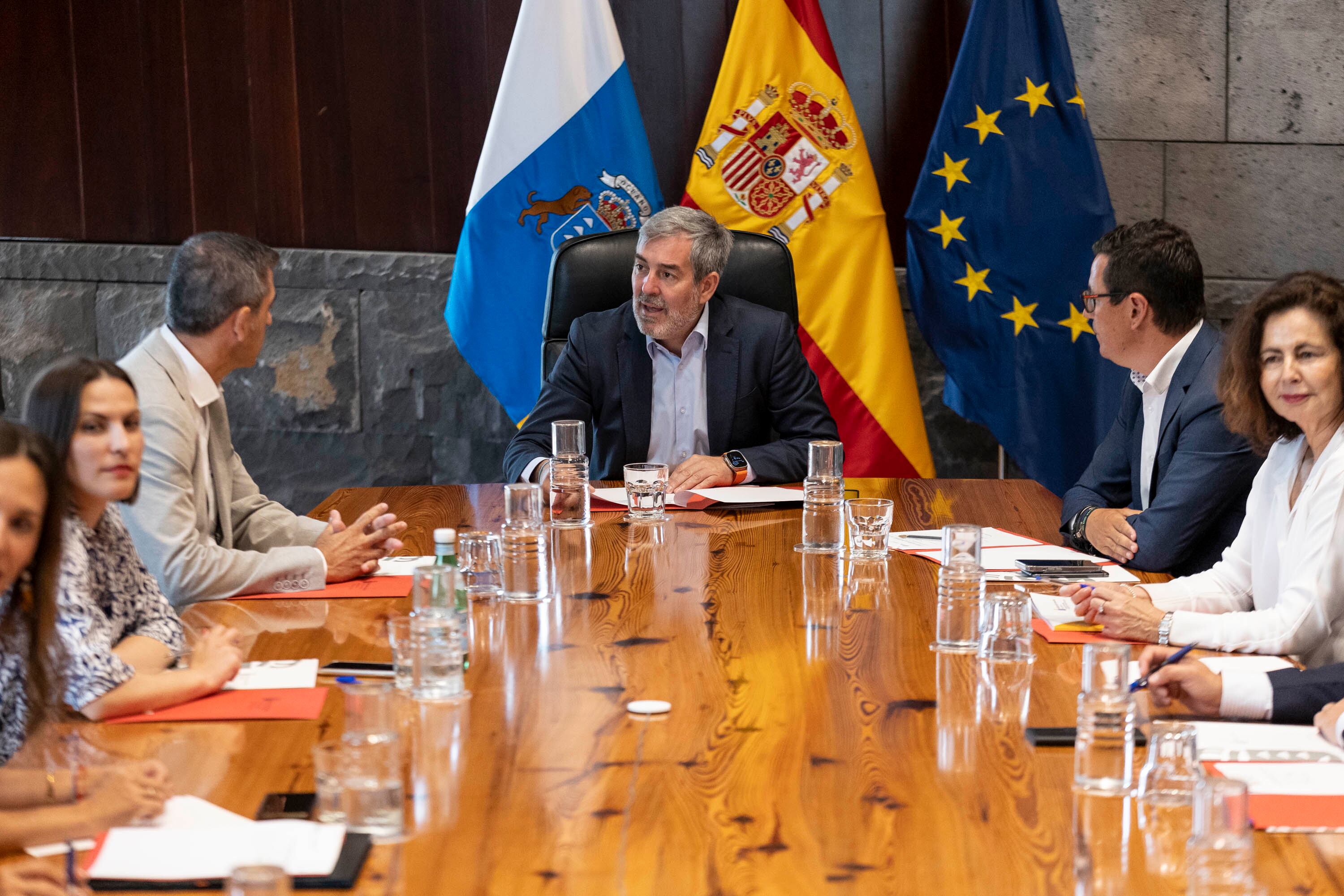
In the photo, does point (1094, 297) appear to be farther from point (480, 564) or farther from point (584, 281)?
point (480, 564)

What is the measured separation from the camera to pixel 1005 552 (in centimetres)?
238

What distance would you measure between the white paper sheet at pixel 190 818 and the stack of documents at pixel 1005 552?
4.25 feet

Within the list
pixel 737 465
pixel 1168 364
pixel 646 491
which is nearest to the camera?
pixel 646 491

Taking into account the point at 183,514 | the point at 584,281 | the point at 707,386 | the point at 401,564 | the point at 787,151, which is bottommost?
the point at 401,564

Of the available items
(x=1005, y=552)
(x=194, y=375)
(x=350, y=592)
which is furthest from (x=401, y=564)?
(x=1005, y=552)

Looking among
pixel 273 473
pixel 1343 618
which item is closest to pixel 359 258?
pixel 273 473

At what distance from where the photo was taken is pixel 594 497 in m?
2.91

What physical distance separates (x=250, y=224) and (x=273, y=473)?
2.74 feet

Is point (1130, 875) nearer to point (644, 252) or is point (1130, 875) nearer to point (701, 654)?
point (701, 654)

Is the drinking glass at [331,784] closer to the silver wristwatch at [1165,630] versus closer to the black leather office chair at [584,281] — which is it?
the silver wristwatch at [1165,630]

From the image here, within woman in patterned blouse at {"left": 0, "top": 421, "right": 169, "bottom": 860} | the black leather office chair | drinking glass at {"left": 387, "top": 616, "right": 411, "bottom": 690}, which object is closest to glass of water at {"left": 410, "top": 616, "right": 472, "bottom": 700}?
drinking glass at {"left": 387, "top": 616, "right": 411, "bottom": 690}

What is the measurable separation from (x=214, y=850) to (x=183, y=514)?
1.12 meters

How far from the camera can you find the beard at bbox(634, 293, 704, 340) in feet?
10.8

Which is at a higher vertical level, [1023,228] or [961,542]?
[1023,228]
